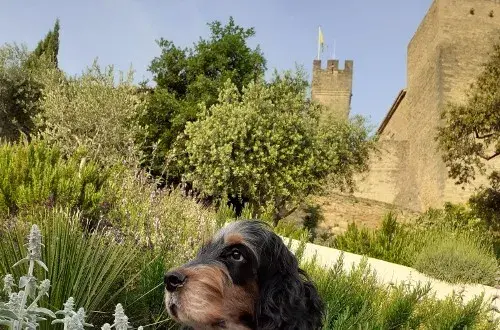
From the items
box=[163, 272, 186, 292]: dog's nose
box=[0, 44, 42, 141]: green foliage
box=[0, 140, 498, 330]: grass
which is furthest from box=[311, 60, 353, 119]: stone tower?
box=[163, 272, 186, 292]: dog's nose

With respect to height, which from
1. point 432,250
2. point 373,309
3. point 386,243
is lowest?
point 386,243

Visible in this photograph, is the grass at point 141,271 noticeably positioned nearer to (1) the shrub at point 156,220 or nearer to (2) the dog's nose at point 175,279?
(1) the shrub at point 156,220

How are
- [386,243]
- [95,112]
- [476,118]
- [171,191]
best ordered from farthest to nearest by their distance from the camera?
[95,112], [476,118], [386,243], [171,191]

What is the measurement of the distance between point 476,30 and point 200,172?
14773mm

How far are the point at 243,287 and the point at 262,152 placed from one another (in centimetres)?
1483

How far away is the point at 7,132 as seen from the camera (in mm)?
25078

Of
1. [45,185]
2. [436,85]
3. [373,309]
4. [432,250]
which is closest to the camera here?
[373,309]

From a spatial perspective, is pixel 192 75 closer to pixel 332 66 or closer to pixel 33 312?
pixel 332 66

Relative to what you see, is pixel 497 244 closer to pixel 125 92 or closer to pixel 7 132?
pixel 125 92

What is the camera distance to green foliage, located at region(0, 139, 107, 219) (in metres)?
5.89

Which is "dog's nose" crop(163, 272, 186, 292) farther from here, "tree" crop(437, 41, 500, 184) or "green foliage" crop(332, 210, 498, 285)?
"tree" crop(437, 41, 500, 184)

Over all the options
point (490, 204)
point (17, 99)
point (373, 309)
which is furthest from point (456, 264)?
point (17, 99)

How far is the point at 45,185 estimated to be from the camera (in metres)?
6.11

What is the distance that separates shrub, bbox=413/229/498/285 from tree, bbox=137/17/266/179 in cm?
1465
